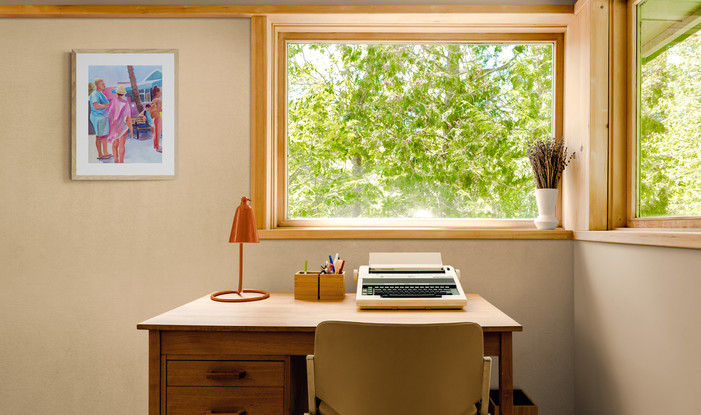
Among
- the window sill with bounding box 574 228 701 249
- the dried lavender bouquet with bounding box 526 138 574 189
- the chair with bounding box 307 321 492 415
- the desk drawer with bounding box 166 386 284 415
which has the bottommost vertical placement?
the desk drawer with bounding box 166 386 284 415

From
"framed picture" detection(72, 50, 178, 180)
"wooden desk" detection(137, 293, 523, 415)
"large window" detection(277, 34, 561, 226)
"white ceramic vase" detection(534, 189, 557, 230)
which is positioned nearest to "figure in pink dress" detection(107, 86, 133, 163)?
"framed picture" detection(72, 50, 178, 180)

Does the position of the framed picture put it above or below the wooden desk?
above

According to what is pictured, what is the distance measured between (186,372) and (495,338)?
101cm

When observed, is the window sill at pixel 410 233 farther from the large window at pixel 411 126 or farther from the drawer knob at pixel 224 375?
the drawer knob at pixel 224 375

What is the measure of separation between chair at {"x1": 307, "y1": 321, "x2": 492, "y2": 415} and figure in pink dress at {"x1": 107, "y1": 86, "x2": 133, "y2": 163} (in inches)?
63.4

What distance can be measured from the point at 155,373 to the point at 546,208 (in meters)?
1.81

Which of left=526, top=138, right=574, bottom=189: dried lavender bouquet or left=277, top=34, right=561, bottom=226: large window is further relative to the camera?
left=277, top=34, right=561, bottom=226: large window

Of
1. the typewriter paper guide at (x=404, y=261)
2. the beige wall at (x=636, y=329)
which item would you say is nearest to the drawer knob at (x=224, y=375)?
the typewriter paper guide at (x=404, y=261)

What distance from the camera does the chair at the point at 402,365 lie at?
116 cm

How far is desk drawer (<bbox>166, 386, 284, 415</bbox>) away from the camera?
1500 millimetres

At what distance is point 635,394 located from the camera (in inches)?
66.2

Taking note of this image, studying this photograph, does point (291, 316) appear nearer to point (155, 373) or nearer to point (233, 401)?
point (233, 401)

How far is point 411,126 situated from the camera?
2.39 meters

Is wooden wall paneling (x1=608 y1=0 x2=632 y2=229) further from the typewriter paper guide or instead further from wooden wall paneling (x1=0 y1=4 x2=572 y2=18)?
the typewriter paper guide
